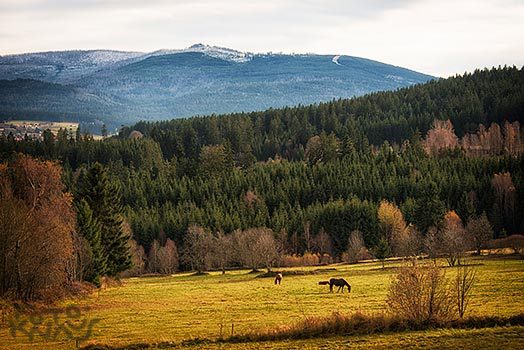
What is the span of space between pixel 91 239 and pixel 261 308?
95.8 ft

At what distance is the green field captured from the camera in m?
35.3

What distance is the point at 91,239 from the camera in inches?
2852

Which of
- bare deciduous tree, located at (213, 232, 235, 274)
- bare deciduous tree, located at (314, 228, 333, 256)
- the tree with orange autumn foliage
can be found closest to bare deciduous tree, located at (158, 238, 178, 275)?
bare deciduous tree, located at (213, 232, 235, 274)

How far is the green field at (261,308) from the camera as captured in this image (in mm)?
35312

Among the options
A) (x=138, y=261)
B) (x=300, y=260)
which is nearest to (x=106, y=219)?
(x=138, y=261)

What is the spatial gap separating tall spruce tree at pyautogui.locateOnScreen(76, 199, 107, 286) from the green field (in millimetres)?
2449

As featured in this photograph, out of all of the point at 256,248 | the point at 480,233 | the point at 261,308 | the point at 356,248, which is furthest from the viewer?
the point at 356,248

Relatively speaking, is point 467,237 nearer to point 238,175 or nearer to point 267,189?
point 267,189

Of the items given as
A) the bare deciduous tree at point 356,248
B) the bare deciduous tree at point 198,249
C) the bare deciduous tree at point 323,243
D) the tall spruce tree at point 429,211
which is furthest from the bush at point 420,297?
the tall spruce tree at point 429,211

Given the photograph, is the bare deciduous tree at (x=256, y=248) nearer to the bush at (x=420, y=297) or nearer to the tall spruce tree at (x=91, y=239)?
the tall spruce tree at (x=91, y=239)

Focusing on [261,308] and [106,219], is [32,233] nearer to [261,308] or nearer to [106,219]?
[106,219]

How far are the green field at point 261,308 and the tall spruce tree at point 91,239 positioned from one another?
96.4 inches

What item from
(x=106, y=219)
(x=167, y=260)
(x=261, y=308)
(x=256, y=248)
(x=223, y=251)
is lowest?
(x=167, y=260)

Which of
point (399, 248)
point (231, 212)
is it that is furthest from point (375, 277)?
point (231, 212)
